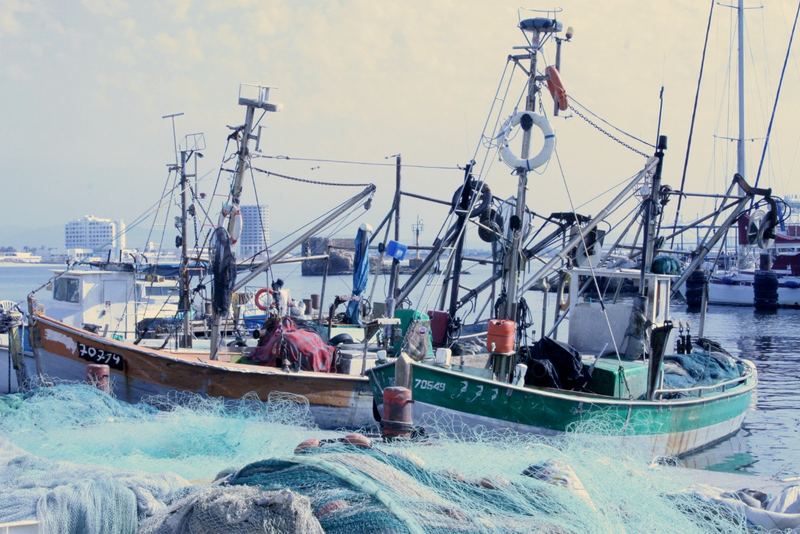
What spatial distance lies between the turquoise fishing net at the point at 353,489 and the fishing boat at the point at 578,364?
2353mm

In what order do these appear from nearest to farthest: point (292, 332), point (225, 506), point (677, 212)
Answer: point (225, 506) < point (292, 332) < point (677, 212)

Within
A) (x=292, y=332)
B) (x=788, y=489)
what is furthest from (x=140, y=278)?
(x=788, y=489)

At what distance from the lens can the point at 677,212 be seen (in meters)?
22.6

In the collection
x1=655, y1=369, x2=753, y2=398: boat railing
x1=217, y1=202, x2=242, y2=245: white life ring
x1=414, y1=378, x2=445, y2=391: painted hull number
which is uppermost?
x1=217, y1=202, x2=242, y2=245: white life ring

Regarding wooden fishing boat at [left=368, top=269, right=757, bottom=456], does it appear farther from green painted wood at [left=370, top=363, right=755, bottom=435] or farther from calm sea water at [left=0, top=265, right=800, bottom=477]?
calm sea water at [left=0, top=265, right=800, bottom=477]

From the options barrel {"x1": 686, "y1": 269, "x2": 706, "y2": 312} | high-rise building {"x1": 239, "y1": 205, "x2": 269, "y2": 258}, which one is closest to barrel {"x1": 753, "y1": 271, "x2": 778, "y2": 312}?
barrel {"x1": 686, "y1": 269, "x2": 706, "y2": 312}

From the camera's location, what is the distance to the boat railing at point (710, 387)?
13.8 metres

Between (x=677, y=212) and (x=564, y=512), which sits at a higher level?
(x=677, y=212)

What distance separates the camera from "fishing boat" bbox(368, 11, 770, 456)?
→ 12.5 m

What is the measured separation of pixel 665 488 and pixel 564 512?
1930mm

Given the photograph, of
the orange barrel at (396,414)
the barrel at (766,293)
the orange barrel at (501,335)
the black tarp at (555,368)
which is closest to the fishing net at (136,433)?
the orange barrel at (396,414)

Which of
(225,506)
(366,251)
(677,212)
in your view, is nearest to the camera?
(225,506)

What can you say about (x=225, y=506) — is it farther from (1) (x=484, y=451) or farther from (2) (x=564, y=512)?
(1) (x=484, y=451)

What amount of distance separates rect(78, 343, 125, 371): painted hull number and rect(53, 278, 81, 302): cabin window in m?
8.17
